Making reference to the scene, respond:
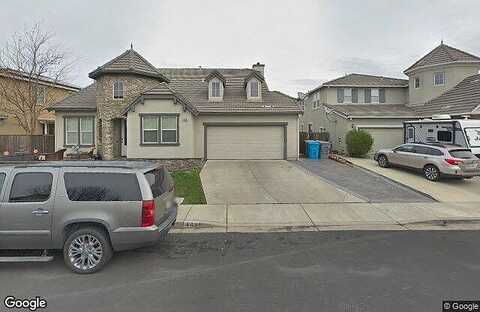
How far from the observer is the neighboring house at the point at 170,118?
17516 millimetres

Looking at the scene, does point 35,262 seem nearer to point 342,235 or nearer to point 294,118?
point 342,235

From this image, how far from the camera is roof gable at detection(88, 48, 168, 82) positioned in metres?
18.0

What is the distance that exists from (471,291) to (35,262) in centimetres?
681

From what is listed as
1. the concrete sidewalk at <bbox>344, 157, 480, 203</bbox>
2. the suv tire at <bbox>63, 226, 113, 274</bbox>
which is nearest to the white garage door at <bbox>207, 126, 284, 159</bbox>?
the concrete sidewalk at <bbox>344, 157, 480, 203</bbox>

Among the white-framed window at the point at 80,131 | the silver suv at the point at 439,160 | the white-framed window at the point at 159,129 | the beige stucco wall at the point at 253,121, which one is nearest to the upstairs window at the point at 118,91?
the white-framed window at the point at 159,129

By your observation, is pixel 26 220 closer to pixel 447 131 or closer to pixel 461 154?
pixel 461 154

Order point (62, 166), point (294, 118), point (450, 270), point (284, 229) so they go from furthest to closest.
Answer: point (294, 118), point (284, 229), point (62, 166), point (450, 270)

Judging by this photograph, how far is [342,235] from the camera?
724 cm

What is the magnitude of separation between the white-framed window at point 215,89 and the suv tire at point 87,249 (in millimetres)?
16024

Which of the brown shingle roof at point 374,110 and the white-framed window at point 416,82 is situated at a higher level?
the white-framed window at point 416,82

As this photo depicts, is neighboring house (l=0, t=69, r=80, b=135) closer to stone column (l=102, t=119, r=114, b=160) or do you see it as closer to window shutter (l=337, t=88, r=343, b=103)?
stone column (l=102, t=119, r=114, b=160)

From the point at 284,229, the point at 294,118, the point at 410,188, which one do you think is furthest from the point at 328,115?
the point at 284,229

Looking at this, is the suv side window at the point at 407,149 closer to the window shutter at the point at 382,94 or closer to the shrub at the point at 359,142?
the shrub at the point at 359,142

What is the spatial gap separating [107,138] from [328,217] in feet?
47.3
